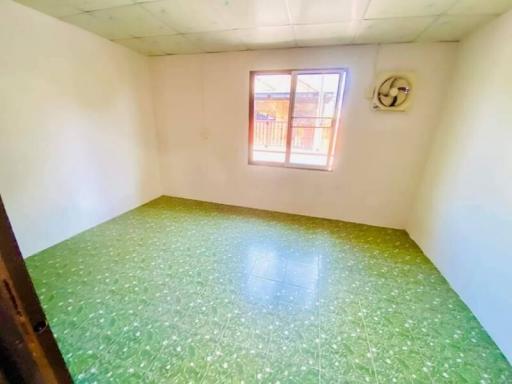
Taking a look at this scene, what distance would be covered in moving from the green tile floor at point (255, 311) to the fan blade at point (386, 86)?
5.91 ft

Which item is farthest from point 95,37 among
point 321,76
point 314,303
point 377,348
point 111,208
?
point 377,348

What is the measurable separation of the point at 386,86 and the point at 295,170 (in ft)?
4.92

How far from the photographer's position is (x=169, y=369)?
130 centimetres

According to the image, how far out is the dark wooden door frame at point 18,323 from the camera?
0.52 meters

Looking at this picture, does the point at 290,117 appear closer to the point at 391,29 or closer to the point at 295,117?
→ the point at 295,117

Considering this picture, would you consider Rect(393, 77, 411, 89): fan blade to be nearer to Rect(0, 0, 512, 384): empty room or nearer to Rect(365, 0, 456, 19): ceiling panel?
Rect(0, 0, 512, 384): empty room

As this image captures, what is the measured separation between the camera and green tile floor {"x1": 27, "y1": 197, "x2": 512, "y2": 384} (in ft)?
4.35

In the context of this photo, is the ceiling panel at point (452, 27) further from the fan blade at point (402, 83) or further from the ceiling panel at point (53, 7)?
the ceiling panel at point (53, 7)

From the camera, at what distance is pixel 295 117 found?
3.15m

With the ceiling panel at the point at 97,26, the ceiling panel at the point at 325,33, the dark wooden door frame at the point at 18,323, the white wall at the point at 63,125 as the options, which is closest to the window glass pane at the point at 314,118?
the ceiling panel at the point at 325,33

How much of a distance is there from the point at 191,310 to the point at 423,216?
273 centimetres

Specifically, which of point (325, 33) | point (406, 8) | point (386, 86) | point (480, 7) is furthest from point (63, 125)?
point (480, 7)

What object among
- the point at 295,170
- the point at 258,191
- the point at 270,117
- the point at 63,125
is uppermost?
the point at 270,117

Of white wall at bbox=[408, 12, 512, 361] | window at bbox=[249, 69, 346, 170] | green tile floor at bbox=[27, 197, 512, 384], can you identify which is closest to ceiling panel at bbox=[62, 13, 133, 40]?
window at bbox=[249, 69, 346, 170]
